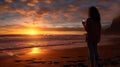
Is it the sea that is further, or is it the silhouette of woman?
the sea

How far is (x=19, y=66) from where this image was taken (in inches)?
485

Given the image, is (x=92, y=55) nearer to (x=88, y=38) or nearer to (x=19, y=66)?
(x=88, y=38)

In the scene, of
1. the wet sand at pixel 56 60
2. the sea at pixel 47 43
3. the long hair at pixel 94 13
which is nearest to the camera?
the long hair at pixel 94 13

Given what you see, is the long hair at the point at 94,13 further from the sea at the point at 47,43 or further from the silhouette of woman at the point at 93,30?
the sea at the point at 47,43

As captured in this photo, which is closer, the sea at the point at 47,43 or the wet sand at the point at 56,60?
the wet sand at the point at 56,60

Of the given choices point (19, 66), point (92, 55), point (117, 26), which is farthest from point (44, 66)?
point (117, 26)

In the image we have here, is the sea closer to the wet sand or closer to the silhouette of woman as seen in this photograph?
the wet sand

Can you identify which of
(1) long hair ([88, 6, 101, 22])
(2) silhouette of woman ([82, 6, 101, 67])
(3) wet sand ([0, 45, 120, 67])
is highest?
(1) long hair ([88, 6, 101, 22])

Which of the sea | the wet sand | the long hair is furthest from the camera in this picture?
the sea

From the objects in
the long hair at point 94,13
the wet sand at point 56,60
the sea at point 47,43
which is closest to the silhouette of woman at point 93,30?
the long hair at point 94,13

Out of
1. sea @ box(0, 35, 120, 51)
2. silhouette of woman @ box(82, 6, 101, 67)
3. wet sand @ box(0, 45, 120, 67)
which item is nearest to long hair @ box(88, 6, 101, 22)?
silhouette of woman @ box(82, 6, 101, 67)

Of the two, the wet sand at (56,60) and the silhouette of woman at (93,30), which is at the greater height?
the silhouette of woman at (93,30)

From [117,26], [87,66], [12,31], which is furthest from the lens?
[117,26]

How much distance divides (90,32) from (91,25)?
0.70 ft
